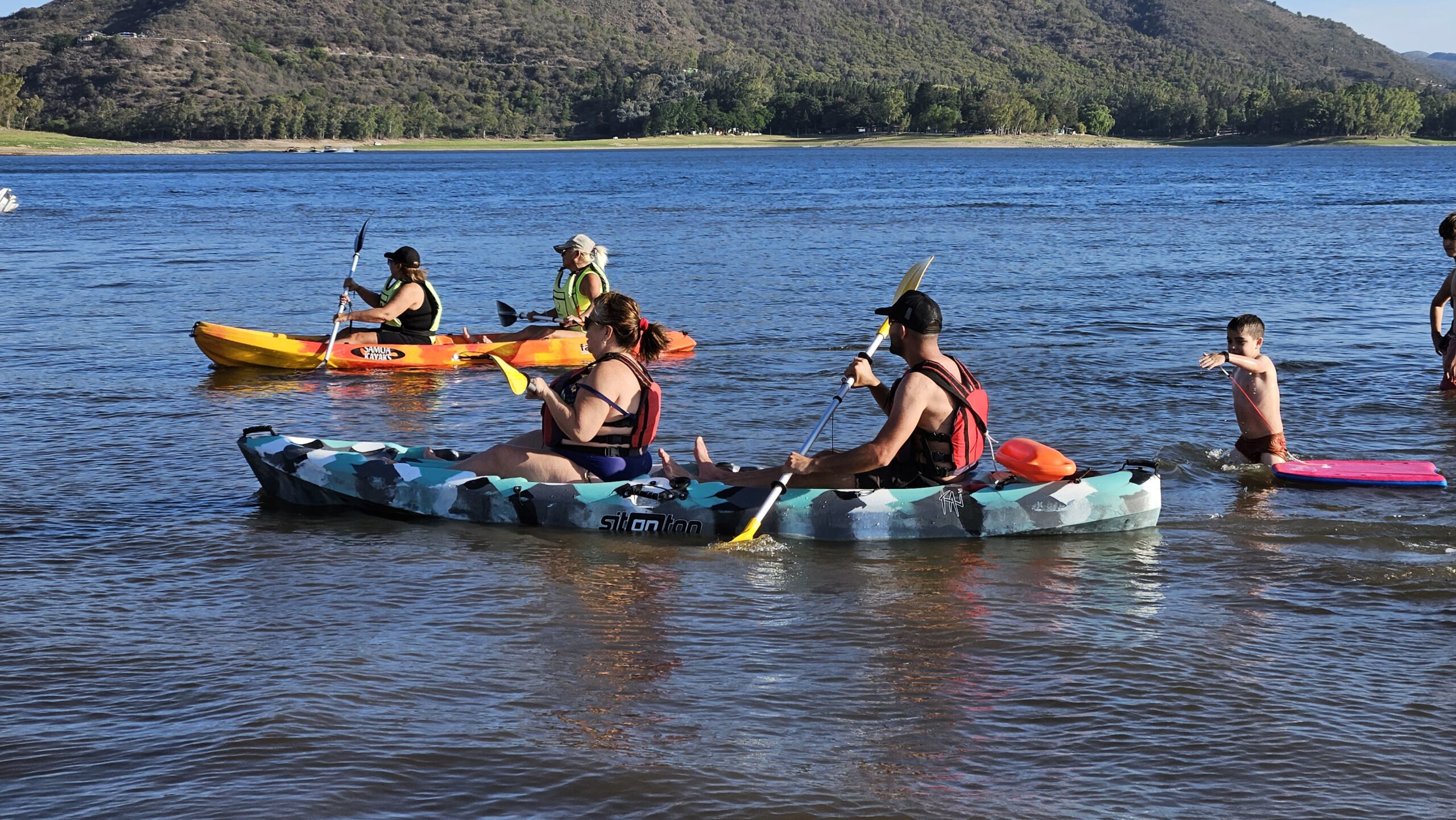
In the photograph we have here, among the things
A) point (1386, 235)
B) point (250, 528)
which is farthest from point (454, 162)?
point (250, 528)

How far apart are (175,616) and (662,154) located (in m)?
140

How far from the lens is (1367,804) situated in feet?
15.7

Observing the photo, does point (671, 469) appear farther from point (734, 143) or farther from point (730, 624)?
point (734, 143)

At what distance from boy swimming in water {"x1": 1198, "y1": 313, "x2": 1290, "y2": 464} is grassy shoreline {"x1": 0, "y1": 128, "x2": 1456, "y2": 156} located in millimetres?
144245

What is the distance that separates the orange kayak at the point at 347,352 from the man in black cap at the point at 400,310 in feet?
0.32

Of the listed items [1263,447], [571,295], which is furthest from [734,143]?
[1263,447]

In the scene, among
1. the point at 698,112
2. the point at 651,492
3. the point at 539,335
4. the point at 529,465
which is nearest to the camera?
the point at 651,492

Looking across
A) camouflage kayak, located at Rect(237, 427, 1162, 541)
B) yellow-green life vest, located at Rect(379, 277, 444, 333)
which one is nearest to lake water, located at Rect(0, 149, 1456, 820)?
camouflage kayak, located at Rect(237, 427, 1162, 541)

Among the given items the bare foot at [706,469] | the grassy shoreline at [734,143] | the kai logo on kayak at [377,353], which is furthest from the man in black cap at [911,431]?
the grassy shoreline at [734,143]

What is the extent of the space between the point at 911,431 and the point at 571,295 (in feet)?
24.8

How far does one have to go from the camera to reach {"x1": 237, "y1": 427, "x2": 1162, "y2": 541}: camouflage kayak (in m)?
7.82

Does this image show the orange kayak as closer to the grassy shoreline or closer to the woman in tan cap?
the woman in tan cap

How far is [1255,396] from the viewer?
9.46m

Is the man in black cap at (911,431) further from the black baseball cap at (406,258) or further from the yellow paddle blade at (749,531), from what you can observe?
the black baseball cap at (406,258)
